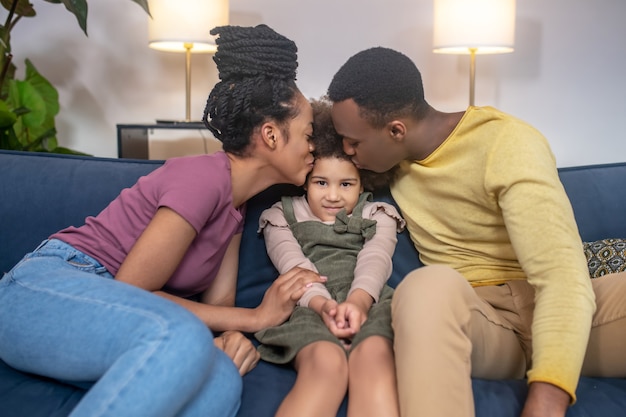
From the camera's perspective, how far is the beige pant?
1.08 metres

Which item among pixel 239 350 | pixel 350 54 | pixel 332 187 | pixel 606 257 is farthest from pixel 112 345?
pixel 350 54

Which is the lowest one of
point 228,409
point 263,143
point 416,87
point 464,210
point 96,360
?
point 228,409

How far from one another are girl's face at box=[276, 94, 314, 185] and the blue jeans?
1.52ft

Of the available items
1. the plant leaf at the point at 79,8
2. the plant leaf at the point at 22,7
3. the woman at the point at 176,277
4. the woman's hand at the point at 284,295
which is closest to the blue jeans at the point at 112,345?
the woman at the point at 176,277

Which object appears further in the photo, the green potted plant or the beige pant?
the green potted plant

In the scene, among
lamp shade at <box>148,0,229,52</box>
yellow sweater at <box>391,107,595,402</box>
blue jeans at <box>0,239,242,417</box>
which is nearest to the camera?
blue jeans at <box>0,239,242,417</box>

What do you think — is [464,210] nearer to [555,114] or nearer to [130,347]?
[130,347]

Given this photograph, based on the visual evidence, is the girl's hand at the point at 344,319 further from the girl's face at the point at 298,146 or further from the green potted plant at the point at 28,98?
the green potted plant at the point at 28,98

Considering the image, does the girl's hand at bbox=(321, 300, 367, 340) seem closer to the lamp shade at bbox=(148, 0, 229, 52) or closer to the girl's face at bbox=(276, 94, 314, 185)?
the girl's face at bbox=(276, 94, 314, 185)

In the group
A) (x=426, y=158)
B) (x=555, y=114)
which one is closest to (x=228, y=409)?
(x=426, y=158)

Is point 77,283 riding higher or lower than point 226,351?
higher

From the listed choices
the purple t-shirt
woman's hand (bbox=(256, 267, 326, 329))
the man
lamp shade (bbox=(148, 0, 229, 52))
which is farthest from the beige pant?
lamp shade (bbox=(148, 0, 229, 52))

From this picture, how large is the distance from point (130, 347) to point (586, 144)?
9.40 feet

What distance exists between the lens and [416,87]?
146 centimetres
